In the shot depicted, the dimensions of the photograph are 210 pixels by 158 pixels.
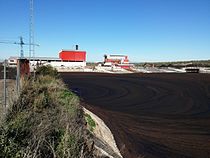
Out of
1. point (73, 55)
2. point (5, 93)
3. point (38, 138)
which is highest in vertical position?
point (73, 55)

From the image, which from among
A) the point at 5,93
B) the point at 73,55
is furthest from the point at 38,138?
the point at 73,55

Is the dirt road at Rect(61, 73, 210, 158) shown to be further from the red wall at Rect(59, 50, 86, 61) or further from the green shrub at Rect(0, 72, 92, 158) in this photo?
the red wall at Rect(59, 50, 86, 61)

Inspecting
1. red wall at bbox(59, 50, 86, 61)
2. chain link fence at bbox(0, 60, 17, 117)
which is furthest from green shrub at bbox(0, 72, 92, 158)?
red wall at bbox(59, 50, 86, 61)

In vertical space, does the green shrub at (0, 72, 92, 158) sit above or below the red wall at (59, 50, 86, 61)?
below

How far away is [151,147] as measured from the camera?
13.0 m

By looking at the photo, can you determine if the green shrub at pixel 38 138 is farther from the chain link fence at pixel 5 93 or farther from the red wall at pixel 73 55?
the red wall at pixel 73 55

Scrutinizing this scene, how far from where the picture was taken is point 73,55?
3711 inches

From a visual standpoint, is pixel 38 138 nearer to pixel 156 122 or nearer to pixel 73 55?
pixel 156 122

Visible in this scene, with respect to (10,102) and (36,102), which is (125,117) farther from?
(10,102)

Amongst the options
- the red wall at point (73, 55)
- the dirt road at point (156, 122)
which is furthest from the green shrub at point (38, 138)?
the red wall at point (73, 55)

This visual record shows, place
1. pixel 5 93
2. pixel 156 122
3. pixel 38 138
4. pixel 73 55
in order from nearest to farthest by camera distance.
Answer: pixel 38 138 < pixel 5 93 < pixel 156 122 < pixel 73 55

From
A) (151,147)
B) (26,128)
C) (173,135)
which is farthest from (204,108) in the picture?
(26,128)

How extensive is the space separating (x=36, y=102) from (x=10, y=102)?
2.02m

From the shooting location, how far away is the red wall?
94.2 meters
